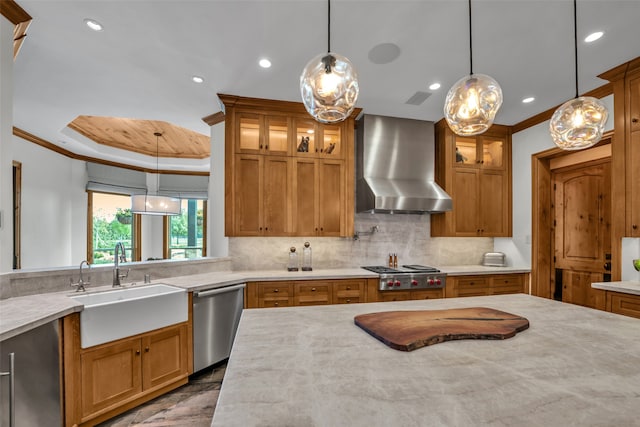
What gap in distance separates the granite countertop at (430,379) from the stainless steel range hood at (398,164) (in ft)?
A: 7.63

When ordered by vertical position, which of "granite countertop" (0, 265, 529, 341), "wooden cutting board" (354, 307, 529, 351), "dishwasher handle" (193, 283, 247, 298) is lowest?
"dishwasher handle" (193, 283, 247, 298)

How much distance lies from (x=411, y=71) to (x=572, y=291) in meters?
3.30

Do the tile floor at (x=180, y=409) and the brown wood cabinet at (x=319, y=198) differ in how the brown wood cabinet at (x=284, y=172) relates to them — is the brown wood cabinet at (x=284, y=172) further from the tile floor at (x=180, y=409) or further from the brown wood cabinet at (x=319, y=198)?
the tile floor at (x=180, y=409)

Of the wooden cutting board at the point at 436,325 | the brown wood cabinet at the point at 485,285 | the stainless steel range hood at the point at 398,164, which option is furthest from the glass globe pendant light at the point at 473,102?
the brown wood cabinet at the point at 485,285

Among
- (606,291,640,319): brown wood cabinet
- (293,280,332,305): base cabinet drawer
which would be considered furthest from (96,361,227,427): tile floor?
(606,291,640,319): brown wood cabinet

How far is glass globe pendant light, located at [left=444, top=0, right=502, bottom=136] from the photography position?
1.58 meters

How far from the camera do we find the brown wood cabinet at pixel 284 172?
327 cm

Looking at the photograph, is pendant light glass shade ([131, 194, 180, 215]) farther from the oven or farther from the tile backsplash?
the oven

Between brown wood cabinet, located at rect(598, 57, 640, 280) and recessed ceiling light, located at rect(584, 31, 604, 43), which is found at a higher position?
recessed ceiling light, located at rect(584, 31, 604, 43)

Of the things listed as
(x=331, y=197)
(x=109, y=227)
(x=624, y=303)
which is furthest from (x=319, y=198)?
(x=109, y=227)

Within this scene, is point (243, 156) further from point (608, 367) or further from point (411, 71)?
point (608, 367)

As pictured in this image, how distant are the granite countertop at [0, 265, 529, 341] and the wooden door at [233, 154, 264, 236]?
531mm

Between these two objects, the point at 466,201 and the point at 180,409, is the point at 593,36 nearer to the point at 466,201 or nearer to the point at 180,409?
the point at 466,201

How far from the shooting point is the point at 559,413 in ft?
2.27
